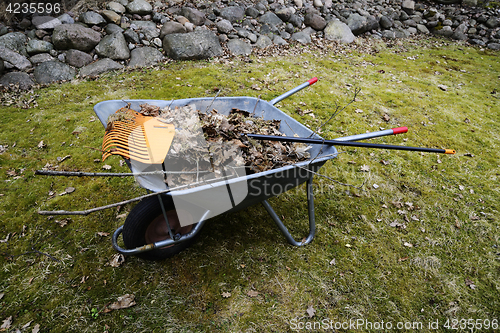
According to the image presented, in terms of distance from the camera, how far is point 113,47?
17.5 ft

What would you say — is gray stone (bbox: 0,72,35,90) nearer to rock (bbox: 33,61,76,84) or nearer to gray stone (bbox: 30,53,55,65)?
rock (bbox: 33,61,76,84)

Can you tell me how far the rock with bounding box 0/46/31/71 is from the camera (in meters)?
4.66

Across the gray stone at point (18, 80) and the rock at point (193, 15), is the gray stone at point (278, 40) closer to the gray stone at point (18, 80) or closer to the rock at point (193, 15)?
the rock at point (193, 15)

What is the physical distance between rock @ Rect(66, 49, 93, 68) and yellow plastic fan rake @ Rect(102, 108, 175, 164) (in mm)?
4129

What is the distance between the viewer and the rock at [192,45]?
19.1 feet

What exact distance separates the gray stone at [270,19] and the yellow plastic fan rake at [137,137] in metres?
6.56

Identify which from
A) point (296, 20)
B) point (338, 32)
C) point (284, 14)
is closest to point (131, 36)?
point (284, 14)

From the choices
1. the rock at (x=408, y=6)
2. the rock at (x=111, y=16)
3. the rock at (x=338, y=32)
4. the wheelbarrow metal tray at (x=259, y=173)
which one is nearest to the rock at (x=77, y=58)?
the rock at (x=111, y=16)

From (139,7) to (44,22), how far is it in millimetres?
2084

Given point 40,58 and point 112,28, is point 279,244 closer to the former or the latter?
point 40,58

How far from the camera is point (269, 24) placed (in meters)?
7.30

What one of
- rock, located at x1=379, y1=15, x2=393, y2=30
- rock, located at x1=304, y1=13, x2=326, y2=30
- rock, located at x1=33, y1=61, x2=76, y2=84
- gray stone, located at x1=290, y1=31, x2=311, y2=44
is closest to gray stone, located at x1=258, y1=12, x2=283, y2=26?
gray stone, located at x1=290, y1=31, x2=311, y2=44

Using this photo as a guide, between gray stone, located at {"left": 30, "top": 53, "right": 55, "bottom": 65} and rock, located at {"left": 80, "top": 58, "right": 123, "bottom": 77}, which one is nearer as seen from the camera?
gray stone, located at {"left": 30, "top": 53, "right": 55, "bottom": 65}

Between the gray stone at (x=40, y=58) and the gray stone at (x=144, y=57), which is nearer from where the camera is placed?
the gray stone at (x=40, y=58)
